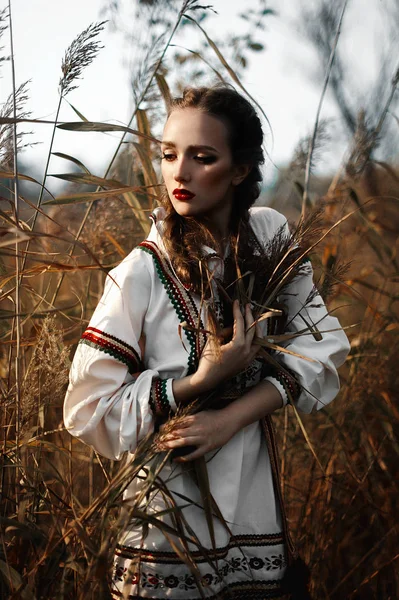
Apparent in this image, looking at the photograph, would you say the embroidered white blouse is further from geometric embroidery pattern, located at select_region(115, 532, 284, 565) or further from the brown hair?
geometric embroidery pattern, located at select_region(115, 532, 284, 565)

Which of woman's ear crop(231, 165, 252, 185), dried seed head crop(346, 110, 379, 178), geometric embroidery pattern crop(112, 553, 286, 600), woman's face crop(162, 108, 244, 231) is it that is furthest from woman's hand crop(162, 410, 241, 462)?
dried seed head crop(346, 110, 379, 178)

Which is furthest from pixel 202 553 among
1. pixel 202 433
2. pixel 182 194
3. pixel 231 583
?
pixel 182 194

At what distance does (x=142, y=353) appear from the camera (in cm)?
160

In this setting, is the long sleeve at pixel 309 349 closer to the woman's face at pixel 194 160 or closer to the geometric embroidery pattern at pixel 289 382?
the geometric embroidery pattern at pixel 289 382

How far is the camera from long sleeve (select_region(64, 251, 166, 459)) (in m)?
1.45

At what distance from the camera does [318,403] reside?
5.48 feet

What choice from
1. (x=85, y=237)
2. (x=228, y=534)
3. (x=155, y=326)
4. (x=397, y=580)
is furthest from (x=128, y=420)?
(x=397, y=580)

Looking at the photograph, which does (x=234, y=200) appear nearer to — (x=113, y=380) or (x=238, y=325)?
(x=238, y=325)

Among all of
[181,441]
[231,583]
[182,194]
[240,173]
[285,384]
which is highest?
[240,173]

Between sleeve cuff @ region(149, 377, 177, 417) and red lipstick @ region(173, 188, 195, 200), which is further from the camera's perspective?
red lipstick @ region(173, 188, 195, 200)

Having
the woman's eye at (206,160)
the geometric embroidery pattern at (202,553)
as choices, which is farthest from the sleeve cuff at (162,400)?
the woman's eye at (206,160)

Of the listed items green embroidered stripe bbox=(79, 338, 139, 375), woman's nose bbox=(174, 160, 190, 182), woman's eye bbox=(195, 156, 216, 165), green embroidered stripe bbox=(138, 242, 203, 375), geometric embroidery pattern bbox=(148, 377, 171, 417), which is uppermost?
woman's eye bbox=(195, 156, 216, 165)

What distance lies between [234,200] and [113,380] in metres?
0.59

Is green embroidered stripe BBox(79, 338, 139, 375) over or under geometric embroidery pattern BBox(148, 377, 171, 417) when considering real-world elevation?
over
